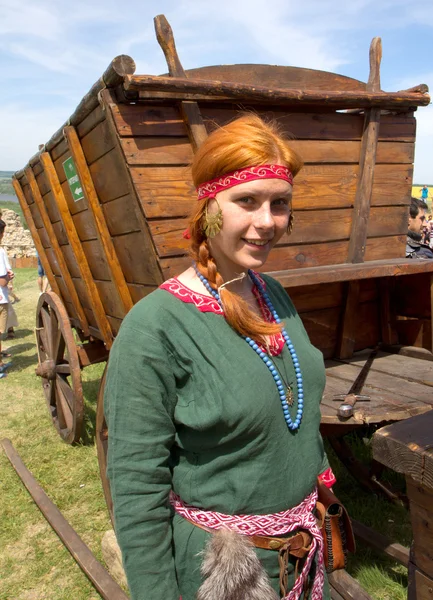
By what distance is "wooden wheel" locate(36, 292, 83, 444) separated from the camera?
3936mm

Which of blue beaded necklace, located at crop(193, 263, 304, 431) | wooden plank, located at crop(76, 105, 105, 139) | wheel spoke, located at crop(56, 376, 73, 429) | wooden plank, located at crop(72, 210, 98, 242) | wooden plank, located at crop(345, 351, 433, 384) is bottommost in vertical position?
wheel spoke, located at crop(56, 376, 73, 429)

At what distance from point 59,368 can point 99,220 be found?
206 cm

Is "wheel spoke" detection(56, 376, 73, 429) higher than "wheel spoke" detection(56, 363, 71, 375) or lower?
lower

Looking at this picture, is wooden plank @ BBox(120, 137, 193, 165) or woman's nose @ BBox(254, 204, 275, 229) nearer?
woman's nose @ BBox(254, 204, 275, 229)

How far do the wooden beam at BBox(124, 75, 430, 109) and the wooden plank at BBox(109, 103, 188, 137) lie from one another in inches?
3.8

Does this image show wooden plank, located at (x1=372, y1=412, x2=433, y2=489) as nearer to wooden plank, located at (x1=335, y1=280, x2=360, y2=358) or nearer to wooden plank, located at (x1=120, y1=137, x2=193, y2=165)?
wooden plank, located at (x1=120, y1=137, x2=193, y2=165)

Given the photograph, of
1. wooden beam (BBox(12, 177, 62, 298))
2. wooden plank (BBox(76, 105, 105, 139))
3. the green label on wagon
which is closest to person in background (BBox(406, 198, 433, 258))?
the green label on wagon

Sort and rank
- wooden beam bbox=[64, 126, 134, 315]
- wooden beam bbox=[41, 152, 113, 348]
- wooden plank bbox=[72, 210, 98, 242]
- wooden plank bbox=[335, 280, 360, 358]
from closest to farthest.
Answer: wooden beam bbox=[64, 126, 134, 315] < wooden plank bbox=[335, 280, 360, 358] < wooden plank bbox=[72, 210, 98, 242] < wooden beam bbox=[41, 152, 113, 348]

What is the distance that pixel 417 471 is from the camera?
1.12 m

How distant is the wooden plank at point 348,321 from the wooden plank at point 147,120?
4.28 ft

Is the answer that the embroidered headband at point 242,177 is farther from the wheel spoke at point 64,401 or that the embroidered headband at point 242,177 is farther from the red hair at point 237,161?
the wheel spoke at point 64,401

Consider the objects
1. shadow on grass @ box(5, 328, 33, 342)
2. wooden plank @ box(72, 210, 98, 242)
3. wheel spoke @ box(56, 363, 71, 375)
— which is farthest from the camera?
shadow on grass @ box(5, 328, 33, 342)

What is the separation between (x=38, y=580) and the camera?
2930mm

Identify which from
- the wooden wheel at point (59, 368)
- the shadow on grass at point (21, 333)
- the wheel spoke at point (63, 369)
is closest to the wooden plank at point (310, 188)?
the wooden wheel at point (59, 368)
